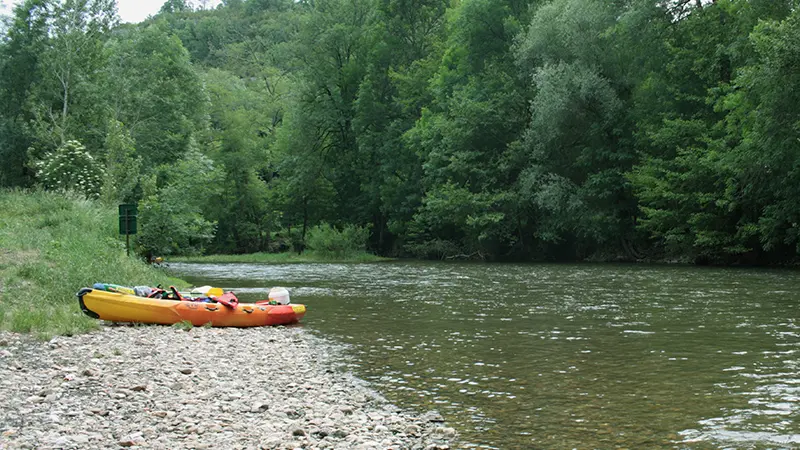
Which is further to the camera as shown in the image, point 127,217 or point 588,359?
point 127,217

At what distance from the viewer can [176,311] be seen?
Answer: 12742 mm

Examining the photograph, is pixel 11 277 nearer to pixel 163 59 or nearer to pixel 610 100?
pixel 610 100

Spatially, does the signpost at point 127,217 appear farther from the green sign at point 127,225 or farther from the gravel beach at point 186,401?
the gravel beach at point 186,401

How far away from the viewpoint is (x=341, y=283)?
2361 centimetres

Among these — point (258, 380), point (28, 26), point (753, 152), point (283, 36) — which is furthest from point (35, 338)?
point (283, 36)

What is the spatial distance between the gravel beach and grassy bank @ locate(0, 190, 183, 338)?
3.34 feet

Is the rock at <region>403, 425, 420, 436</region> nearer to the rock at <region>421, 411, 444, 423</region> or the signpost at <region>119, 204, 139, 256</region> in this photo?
the rock at <region>421, 411, 444, 423</region>

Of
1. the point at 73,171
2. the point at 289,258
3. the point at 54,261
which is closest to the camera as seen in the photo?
the point at 54,261

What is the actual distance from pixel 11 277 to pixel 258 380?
24.6ft

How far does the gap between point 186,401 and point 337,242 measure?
35.5m

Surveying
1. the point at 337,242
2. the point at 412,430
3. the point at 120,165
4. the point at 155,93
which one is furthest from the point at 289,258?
the point at 412,430

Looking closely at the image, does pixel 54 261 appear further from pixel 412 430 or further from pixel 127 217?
pixel 412 430

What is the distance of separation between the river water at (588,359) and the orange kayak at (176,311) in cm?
66

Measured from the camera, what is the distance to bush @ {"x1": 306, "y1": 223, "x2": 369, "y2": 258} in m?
42.4
